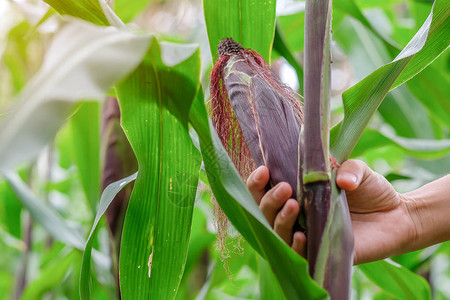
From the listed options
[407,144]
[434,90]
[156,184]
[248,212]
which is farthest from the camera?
[434,90]

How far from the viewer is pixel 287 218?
34 cm

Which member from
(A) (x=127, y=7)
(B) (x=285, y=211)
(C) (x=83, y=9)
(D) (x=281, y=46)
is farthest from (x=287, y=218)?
(A) (x=127, y=7)

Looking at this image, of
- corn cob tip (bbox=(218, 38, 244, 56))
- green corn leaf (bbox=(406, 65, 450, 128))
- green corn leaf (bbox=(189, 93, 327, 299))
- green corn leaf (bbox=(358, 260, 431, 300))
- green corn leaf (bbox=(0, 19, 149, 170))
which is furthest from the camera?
green corn leaf (bbox=(406, 65, 450, 128))

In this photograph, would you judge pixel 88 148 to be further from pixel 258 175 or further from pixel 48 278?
pixel 258 175

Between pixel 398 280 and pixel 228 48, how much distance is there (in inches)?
14.7

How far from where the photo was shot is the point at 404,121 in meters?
0.80

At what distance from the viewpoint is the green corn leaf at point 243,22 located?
18.7 inches

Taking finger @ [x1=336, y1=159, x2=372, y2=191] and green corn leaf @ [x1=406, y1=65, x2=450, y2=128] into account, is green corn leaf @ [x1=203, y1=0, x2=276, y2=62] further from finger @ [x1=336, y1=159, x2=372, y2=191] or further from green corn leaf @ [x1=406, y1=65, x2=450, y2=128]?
green corn leaf @ [x1=406, y1=65, x2=450, y2=128]

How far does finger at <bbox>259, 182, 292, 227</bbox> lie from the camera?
1.12 feet

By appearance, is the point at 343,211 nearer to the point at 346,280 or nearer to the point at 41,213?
the point at 346,280

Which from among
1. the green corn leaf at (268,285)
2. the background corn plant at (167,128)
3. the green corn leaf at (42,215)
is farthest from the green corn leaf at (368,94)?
the green corn leaf at (42,215)

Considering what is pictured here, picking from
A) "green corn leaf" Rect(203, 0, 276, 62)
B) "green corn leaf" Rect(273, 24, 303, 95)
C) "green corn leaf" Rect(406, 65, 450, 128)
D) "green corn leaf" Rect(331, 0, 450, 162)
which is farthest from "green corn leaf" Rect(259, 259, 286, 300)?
"green corn leaf" Rect(406, 65, 450, 128)

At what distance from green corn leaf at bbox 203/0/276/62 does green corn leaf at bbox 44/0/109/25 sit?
0.13m

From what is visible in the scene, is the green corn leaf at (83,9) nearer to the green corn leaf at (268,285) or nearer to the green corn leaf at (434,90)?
the green corn leaf at (268,285)
